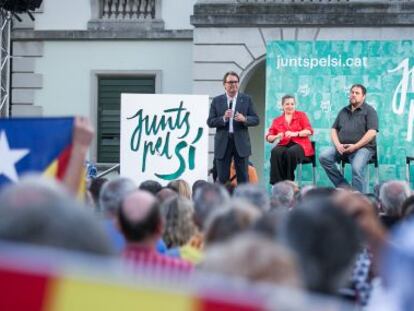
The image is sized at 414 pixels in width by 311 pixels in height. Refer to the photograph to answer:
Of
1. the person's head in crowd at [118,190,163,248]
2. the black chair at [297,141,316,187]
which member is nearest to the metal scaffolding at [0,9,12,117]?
the black chair at [297,141,316,187]

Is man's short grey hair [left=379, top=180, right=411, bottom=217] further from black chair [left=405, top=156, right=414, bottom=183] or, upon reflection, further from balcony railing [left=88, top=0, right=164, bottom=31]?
balcony railing [left=88, top=0, right=164, bottom=31]

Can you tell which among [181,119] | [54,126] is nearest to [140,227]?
[54,126]

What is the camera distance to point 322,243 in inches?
129

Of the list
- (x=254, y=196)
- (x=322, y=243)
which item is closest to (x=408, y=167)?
(x=254, y=196)

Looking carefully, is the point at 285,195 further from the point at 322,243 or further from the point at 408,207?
the point at 322,243

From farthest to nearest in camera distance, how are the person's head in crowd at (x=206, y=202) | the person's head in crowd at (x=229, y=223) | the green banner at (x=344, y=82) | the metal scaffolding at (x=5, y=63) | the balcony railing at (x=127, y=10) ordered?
1. the balcony railing at (x=127, y=10)
2. the metal scaffolding at (x=5, y=63)
3. the green banner at (x=344, y=82)
4. the person's head in crowd at (x=206, y=202)
5. the person's head in crowd at (x=229, y=223)

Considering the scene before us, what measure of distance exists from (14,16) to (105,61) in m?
1.91

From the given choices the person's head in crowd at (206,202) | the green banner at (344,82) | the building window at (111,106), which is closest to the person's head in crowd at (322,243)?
the person's head in crowd at (206,202)

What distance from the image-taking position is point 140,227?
14.6 feet

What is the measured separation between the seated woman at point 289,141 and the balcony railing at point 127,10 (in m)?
7.26

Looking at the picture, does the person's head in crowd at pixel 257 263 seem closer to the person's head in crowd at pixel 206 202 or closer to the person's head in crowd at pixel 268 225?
the person's head in crowd at pixel 268 225

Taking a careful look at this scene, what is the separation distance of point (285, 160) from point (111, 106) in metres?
7.71

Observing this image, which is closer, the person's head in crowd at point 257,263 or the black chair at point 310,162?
the person's head in crowd at point 257,263

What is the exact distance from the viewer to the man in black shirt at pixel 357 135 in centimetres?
1336
